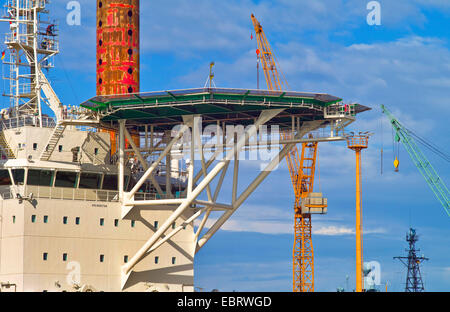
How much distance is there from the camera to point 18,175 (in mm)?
108438

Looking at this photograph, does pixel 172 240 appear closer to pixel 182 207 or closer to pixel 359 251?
pixel 182 207

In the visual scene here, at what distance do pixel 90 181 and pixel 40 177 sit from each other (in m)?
5.83

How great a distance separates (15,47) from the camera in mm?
121500

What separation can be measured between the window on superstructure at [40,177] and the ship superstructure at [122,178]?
102 millimetres

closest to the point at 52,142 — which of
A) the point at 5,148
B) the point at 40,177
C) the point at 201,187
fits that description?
the point at 40,177

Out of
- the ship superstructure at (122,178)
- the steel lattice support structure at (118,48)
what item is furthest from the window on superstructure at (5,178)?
the steel lattice support structure at (118,48)

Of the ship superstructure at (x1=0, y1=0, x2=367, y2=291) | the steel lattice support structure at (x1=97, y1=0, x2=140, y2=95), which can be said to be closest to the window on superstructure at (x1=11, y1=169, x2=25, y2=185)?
the ship superstructure at (x1=0, y1=0, x2=367, y2=291)

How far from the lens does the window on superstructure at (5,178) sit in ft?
361

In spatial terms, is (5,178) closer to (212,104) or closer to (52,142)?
(52,142)

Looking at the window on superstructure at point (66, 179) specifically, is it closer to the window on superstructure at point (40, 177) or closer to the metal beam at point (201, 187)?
the window on superstructure at point (40, 177)

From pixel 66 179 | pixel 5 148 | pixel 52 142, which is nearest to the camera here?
pixel 52 142

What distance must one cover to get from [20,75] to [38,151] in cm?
1478

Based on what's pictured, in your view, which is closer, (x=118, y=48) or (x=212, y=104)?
(x=212, y=104)
